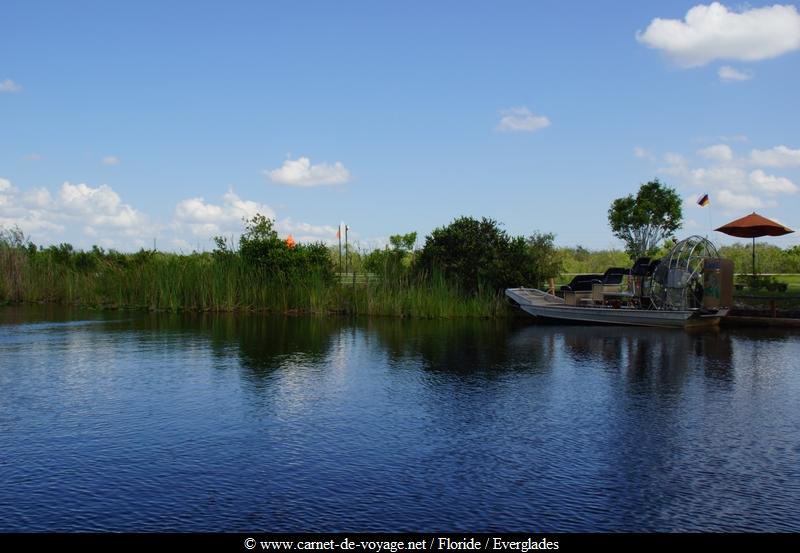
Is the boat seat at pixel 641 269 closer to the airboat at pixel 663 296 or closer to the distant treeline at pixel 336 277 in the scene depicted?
the airboat at pixel 663 296

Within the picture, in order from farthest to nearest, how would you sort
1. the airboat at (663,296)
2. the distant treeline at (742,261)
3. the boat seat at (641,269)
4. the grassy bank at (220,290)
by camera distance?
the distant treeline at (742,261), the grassy bank at (220,290), the boat seat at (641,269), the airboat at (663,296)

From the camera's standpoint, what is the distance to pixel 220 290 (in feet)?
92.9

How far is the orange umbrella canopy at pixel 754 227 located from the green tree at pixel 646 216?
6.92 meters

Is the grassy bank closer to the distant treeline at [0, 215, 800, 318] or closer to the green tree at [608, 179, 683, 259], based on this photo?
the distant treeline at [0, 215, 800, 318]

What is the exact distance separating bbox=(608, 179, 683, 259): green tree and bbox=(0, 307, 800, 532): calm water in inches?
781

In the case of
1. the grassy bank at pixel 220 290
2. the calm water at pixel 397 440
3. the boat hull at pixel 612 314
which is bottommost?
the calm water at pixel 397 440

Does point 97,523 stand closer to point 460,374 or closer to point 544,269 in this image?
point 460,374

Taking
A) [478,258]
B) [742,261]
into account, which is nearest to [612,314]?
[478,258]

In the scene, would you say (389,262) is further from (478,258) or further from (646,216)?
(646,216)

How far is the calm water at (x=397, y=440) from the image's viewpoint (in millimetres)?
5832

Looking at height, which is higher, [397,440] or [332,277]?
[332,277]

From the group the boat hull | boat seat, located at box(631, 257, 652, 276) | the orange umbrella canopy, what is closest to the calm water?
the boat hull

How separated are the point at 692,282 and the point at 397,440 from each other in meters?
17.4

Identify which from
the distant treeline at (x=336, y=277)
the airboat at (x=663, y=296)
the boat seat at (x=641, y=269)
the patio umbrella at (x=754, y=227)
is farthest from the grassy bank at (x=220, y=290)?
the patio umbrella at (x=754, y=227)
